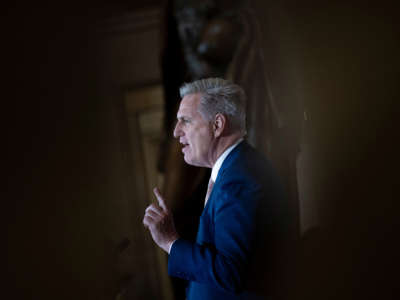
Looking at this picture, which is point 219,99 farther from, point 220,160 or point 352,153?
point 352,153

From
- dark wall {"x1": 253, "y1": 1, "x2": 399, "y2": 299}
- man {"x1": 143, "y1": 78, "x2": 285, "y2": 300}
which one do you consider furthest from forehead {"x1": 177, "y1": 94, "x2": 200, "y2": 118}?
dark wall {"x1": 253, "y1": 1, "x2": 399, "y2": 299}

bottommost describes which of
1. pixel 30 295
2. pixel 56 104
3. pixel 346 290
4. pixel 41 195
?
pixel 346 290

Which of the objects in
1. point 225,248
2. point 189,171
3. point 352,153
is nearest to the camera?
point 225,248

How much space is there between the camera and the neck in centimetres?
55

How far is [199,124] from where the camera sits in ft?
1.77

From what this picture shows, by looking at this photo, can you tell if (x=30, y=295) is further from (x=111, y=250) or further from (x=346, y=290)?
(x=346, y=290)

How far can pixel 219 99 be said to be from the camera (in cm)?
54

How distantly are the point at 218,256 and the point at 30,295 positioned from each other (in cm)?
25

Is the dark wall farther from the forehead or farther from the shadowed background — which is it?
the forehead

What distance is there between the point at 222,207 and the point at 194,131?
0.39 feet

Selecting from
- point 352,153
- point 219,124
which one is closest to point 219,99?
point 219,124

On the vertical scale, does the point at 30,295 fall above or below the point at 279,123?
below

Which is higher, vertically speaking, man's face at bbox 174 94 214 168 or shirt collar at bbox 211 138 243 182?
man's face at bbox 174 94 214 168

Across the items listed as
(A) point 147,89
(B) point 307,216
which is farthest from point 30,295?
(A) point 147,89
